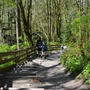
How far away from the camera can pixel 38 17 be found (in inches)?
2265

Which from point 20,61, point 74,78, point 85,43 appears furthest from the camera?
point 20,61

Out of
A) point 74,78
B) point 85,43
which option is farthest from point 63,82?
point 85,43

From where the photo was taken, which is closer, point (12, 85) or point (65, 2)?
point (12, 85)

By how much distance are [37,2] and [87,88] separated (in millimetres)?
48563

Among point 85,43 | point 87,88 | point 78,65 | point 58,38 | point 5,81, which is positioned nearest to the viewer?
point 87,88

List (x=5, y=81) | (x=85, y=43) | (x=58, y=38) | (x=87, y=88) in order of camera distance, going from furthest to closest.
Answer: (x=58, y=38) → (x=85, y=43) → (x=5, y=81) → (x=87, y=88)

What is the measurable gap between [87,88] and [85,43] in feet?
16.4

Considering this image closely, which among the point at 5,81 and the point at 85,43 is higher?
the point at 85,43

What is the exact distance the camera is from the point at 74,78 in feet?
35.4

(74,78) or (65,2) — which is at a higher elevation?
(65,2)

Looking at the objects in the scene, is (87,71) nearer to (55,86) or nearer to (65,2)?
(55,86)

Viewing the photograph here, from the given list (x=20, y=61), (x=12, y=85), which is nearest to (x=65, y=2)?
(x=20, y=61)

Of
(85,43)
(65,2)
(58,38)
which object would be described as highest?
(65,2)

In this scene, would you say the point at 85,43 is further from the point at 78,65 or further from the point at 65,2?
the point at 65,2
